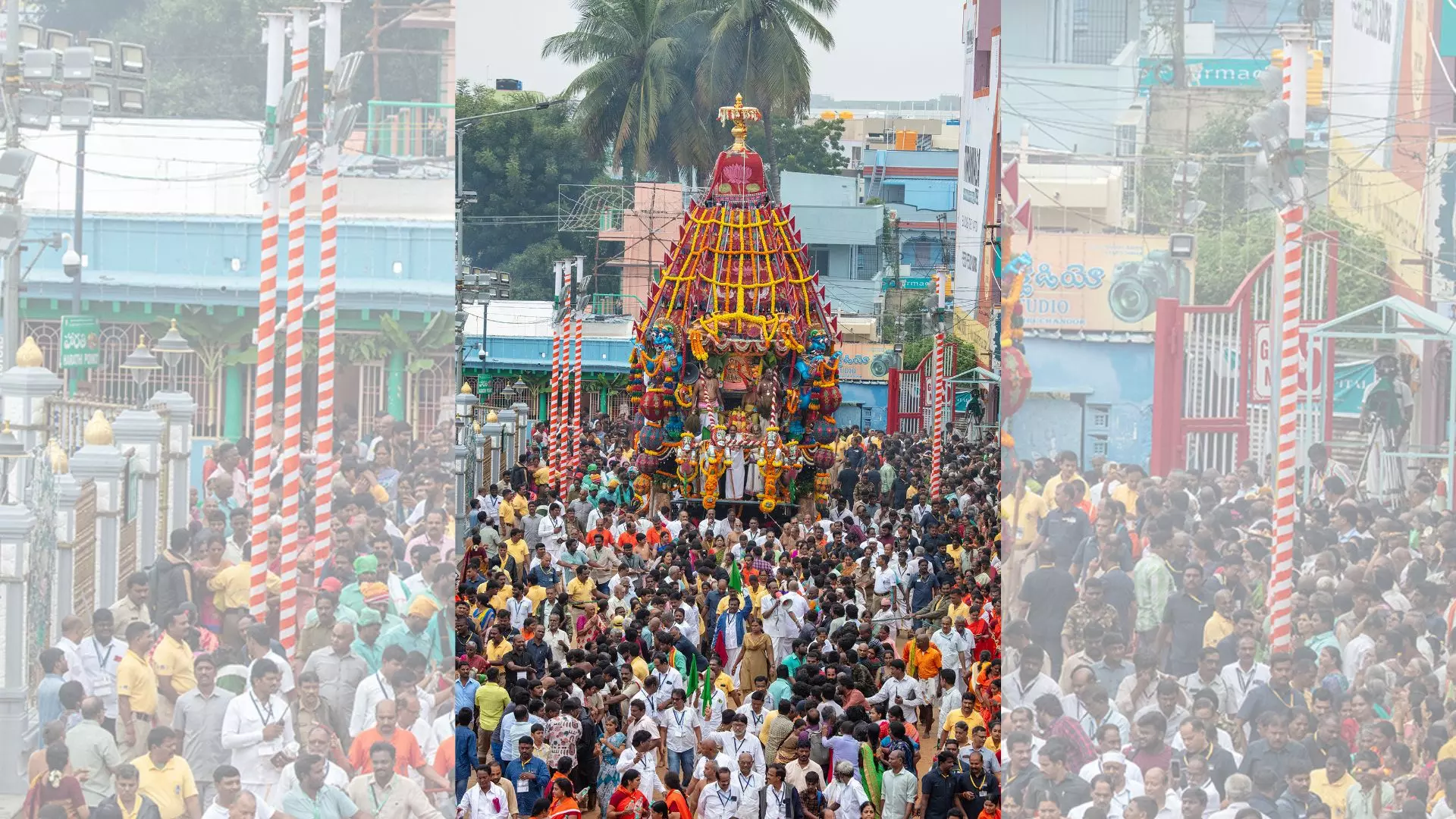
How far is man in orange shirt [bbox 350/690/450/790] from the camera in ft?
27.5

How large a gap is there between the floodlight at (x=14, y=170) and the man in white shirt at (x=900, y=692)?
643cm

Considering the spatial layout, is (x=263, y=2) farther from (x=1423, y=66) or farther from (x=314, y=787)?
(x=1423, y=66)

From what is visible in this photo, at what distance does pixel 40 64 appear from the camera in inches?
332

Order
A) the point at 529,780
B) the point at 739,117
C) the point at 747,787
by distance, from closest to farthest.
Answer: the point at 747,787, the point at 529,780, the point at 739,117

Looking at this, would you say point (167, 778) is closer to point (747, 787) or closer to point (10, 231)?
point (10, 231)

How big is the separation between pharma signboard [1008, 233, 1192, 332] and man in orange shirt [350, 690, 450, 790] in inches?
124

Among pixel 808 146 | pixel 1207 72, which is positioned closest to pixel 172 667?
pixel 1207 72

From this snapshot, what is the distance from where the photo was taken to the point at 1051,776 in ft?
28.5

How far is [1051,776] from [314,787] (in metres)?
3.08

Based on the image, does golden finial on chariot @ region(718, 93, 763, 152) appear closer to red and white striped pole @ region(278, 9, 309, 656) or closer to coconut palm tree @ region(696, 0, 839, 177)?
red and white striped pole @ region(278, 9, 309, 656)

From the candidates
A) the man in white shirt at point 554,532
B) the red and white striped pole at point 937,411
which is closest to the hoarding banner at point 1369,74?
the man in white shirt at point 554,532

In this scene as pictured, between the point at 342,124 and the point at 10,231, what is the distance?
144cm

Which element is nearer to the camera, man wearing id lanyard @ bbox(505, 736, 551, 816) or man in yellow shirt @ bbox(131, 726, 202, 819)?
man in yellow shirt @ bbox(131, 726, 202, 819)

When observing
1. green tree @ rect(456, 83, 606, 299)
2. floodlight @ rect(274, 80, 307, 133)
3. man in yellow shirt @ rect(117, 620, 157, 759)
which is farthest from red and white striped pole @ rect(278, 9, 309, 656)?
green tree @ rect(456, 83, 606, 299)
